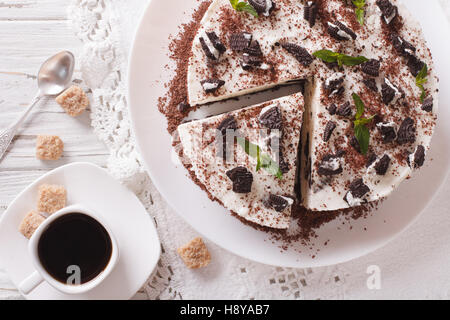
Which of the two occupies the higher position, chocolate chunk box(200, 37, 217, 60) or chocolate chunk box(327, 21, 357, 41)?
chocolate chunk box(327, 21, 357, 41)

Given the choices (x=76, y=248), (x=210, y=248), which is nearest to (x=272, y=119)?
(x=210, y=248)

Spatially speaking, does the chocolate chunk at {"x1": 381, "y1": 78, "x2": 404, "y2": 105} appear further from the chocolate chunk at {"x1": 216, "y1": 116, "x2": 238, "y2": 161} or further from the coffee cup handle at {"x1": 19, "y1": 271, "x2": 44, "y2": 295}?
the coffee cup handle at {"x1": 19, "y1": 271, "x2": 44, "y2": 295}

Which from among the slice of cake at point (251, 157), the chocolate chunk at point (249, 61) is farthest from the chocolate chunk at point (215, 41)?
the slice of cake at point (251, 157)

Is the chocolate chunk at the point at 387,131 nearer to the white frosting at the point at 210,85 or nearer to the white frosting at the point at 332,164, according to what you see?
the white frosting at the point at 332,164

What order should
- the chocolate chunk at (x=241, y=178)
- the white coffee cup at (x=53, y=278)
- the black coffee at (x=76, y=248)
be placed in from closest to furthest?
the chocolate chunk at (x=241, y=178), the white coffee cup at (x=53, y=278), the black coffee at (x=76, y=248)

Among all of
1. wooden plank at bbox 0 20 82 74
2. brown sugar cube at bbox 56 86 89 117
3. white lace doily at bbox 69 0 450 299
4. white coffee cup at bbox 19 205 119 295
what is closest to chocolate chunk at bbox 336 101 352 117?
white lace doily at bbox 69 0 450 299

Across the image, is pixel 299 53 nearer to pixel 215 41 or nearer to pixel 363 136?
pixel 215 41
